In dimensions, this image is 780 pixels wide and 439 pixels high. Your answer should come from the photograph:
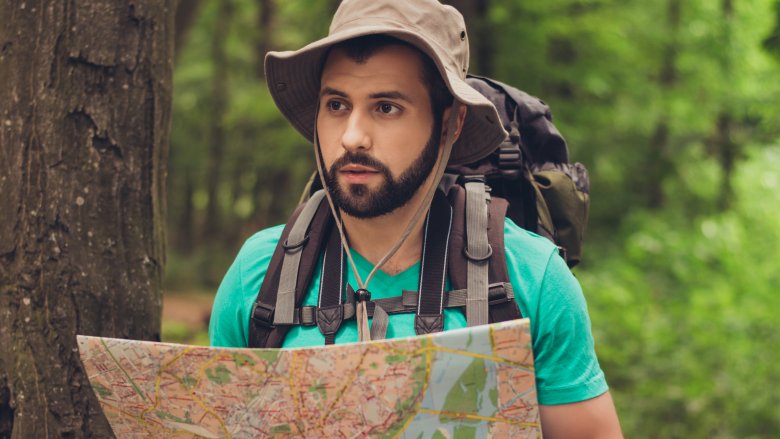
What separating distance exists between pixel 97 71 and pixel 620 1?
946cm

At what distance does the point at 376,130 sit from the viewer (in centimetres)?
218

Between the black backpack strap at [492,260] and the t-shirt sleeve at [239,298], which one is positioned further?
the t-shirt sleeve at [239,298]

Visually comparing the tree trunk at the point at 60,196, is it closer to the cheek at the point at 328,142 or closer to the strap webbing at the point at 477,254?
the cheek at the point at 328,142

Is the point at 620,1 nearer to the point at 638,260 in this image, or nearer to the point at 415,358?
the point at 638,260

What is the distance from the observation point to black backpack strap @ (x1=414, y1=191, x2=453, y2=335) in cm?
211

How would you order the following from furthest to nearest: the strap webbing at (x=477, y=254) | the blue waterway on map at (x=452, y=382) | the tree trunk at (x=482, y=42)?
1. the tree trunk at (x=482, y=42)
2. the strap webbing at (x=477, y=254)
3. the blue waterway on map at (x=452, y=382)

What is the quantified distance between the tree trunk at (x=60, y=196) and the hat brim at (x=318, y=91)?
0.45 metres

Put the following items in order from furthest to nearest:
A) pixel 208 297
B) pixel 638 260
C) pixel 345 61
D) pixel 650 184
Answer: pixel 208 297
pixel 650 184
pixel 638 260
pixel 345 61

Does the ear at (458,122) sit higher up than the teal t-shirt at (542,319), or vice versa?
the ear at (458,122)

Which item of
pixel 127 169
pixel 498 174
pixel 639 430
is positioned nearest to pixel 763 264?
pixel 639 430

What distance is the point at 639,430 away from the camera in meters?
7.17

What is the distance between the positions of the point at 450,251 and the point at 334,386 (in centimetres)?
61

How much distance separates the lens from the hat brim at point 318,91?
2.15 m

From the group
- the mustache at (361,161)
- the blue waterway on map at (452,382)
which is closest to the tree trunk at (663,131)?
the mustache at (361,161)
